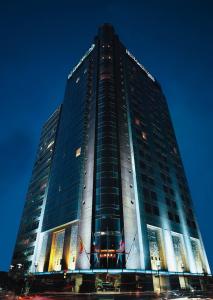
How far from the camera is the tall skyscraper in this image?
50844 millimetres

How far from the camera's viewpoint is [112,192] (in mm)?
54844

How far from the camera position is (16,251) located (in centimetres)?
8938

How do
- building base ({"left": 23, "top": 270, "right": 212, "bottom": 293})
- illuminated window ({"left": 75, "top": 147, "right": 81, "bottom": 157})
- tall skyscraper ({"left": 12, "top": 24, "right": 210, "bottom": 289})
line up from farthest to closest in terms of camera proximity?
1. illuminated window ({"left": 75, "top": 147, "right": 81, "bottom": 157})
2. tall skyscraper ({"left": 12, "top": 24, "right": 210, "bottom": 289})
3. building base ({"left": 23, "top": 270, "right": 212, "bottom": 293})

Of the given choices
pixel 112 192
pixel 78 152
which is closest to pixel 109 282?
pixel 112 192

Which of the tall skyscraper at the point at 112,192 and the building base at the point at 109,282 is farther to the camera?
the tall skyscraper at the point at 112,192

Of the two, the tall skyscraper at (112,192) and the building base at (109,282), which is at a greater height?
the tall skyscraper at (112,192)

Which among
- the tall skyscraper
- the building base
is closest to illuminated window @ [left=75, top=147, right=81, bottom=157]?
the tall skyscraper

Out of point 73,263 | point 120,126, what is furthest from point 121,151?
point 73,263

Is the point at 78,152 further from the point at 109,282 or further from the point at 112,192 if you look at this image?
the point at 109,282

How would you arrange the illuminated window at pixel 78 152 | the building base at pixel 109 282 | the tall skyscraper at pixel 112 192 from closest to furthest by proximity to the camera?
the building base at pixel 109 282, the tall skyscraper at pixel 112 192, the illuminated window at pixel 78 152

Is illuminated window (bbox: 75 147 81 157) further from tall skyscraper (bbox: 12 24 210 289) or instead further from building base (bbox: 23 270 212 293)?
building base (bbox: 23 270 212 293)

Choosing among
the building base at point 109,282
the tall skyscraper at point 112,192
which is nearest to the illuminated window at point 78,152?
the tall skyscraper at point 112,192

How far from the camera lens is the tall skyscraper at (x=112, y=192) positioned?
50.8 meters

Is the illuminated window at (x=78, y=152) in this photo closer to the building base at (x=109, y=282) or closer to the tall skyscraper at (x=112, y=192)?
the tall skyscraper at (x=112, y=192)
